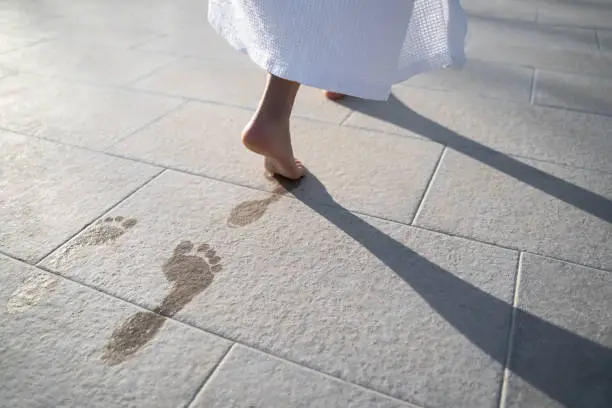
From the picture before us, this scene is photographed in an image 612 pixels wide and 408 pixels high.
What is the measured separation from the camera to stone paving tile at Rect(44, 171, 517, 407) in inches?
39.5

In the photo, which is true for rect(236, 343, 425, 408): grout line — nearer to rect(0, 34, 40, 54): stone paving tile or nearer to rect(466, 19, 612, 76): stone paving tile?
rect(466, 19, 612, 76): stone paving tile

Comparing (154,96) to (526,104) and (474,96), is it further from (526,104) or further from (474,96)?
(526,104)

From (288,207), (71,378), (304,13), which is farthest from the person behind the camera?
(288,207)

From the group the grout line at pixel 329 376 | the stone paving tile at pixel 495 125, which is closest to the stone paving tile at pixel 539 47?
the stone paving tile at pixel 495 125

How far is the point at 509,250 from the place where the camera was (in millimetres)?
1305

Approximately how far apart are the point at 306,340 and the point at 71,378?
46 cm

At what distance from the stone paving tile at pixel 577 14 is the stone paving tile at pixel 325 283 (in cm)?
303

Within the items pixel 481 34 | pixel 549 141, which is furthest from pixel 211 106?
pixel 481 34

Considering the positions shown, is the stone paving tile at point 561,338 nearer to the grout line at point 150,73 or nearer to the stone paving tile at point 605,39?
the grout line at point 150,73

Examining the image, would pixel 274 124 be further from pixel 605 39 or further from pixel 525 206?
pixel 605 39

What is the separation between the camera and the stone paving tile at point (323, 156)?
1.55m

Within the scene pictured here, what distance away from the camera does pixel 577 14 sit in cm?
380

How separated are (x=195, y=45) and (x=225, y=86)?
31.5 inches

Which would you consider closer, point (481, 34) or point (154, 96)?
point (154, 96)
